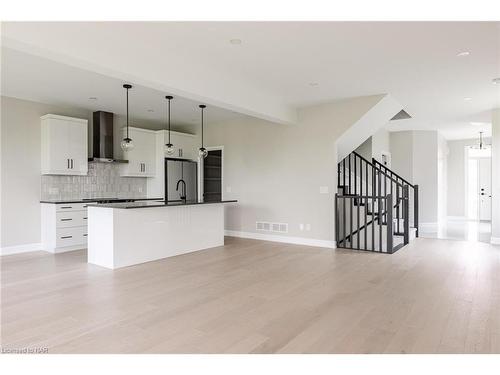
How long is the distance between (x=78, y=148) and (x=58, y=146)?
0.36m

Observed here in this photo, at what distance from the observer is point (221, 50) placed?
3996 millimetres

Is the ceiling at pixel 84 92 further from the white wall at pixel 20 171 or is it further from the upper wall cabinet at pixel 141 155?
the upper wall cabinet at pixel 141 155

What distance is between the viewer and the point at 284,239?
23.2 feet

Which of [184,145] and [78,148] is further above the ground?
[184,145]

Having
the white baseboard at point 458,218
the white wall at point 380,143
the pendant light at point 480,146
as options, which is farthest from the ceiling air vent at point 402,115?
the white baseboard at point 458,218

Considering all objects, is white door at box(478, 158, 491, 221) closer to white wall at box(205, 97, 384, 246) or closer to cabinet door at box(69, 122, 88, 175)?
white wall at box(205, 97, 384, 246)

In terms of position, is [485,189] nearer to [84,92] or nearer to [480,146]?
[480,146]

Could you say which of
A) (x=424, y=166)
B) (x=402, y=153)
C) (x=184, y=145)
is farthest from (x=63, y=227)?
(x=424, y=166)

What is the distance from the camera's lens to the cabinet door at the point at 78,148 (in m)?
6.46

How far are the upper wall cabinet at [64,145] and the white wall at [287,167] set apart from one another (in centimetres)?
298
